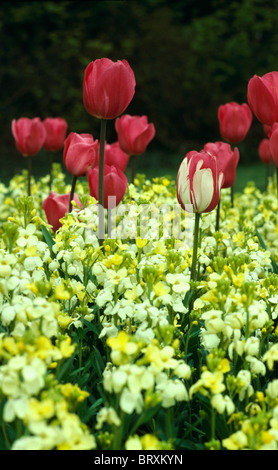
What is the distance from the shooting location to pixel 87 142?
2.50 m

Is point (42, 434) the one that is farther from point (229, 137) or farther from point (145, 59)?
point (145, 59)

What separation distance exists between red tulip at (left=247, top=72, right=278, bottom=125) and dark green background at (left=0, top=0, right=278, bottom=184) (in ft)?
28.1

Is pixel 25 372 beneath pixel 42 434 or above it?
above

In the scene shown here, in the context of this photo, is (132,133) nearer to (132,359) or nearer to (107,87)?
(107,87)

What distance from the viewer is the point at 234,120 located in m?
3.08

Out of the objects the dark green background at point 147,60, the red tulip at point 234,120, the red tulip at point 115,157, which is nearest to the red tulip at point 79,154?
the red tulip at point 115,157

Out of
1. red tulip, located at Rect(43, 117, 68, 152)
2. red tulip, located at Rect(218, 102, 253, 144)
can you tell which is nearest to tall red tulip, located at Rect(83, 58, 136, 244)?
red tulip, located at Rect(218, 102, 253, 144)

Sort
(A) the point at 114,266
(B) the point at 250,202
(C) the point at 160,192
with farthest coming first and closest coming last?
(B) the point at 250,202, (C) the point at 160,192, (A) the point at 114,266

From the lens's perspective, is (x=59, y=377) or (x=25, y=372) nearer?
(x=25, y=372)

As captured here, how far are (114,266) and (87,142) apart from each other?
3.51 feet

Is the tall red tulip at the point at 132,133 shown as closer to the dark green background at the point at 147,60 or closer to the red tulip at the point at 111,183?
the red tulip at the point at 111,183

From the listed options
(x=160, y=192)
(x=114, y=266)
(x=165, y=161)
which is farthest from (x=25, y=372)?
(x=165, y=161)

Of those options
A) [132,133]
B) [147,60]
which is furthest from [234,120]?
[147,60]

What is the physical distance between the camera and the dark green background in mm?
11742
